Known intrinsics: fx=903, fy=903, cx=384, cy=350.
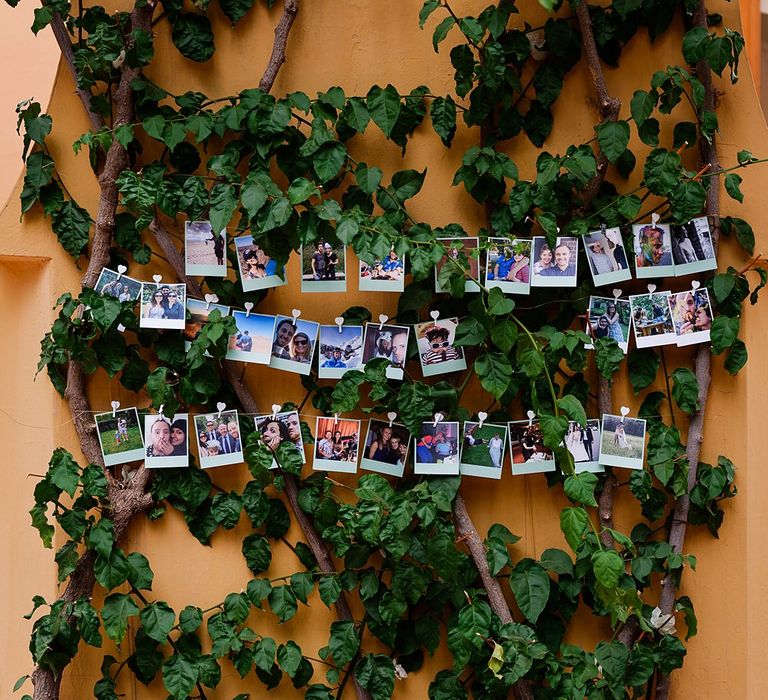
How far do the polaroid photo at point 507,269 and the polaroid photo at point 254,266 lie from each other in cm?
51

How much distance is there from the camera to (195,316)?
224 cm

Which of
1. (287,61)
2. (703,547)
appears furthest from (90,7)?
(703,547)

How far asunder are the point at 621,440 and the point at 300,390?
813 mm

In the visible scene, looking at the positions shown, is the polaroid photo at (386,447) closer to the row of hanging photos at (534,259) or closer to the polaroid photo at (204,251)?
the row of hanging photos at (534,259)

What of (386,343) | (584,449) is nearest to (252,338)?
(386,343)

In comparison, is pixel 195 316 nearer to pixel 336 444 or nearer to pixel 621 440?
pixel 336 444

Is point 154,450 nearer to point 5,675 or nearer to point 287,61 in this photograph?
point 5,675

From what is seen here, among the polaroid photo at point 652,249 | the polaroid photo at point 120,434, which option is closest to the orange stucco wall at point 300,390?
the polaroid photo at point 120,434

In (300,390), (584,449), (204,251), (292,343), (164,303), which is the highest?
(204,251)

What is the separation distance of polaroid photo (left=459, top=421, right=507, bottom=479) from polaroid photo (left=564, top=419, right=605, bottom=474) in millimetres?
170

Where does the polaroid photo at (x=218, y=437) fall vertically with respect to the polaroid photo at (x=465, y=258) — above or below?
below

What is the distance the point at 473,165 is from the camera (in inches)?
86.7

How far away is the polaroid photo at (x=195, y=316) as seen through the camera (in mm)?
2232

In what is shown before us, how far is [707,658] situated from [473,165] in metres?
1.35
